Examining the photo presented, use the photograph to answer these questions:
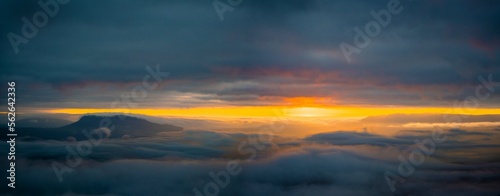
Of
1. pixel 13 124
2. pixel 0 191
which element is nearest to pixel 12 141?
pixel 13 124

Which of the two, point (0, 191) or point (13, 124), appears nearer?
point (13, 124)

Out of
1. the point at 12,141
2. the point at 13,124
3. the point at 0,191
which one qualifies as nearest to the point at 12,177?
the point at 12,141

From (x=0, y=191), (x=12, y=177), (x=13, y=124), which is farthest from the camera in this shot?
(x=0, y=191)

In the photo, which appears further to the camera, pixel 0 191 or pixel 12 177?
pixel 0 191

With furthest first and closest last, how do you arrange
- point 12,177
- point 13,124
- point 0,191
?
point 0,191, point 12,177, point 13,124

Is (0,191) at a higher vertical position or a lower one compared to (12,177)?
lower

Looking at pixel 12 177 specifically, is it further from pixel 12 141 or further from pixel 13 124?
pixel 13 124

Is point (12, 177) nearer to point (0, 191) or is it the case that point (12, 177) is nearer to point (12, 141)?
point (12, 141)

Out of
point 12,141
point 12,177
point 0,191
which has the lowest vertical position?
point 0,191

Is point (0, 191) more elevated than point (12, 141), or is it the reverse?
point (12, 141)
